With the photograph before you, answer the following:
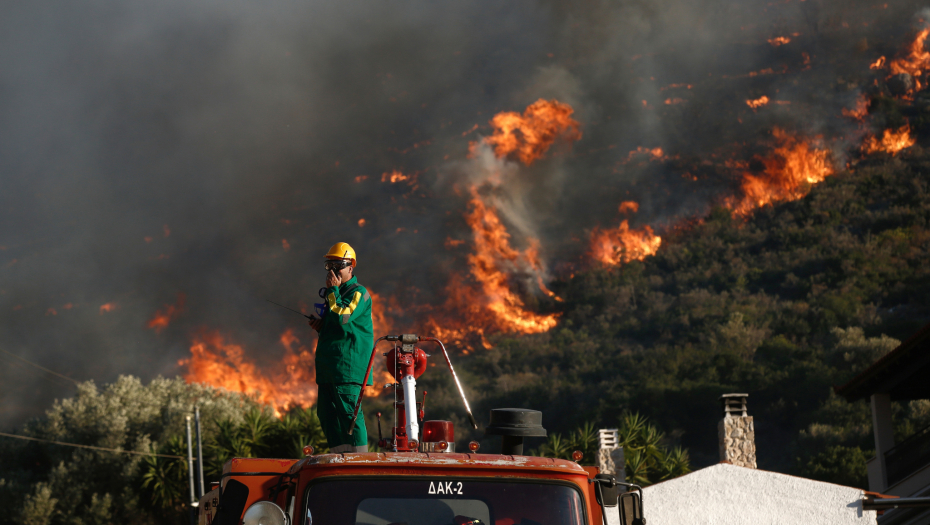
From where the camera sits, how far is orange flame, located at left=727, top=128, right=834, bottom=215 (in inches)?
3135

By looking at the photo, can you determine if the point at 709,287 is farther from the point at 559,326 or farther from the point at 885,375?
the point at 885,375

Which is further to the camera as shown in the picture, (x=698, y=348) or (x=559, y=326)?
(x=559, y=326)

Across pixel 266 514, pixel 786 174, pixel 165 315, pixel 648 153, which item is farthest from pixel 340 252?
pixel 648 153

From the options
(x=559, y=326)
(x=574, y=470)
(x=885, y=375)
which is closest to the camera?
(x=574, y=470)

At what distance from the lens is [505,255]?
272ft

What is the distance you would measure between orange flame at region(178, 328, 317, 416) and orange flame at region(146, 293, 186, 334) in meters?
4.94

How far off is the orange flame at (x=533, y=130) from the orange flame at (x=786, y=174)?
20978 mm

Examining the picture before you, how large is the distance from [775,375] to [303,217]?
203 ft

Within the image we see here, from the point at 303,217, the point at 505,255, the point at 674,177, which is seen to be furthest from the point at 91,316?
the point at 674,177

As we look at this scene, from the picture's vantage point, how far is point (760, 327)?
55.0 m

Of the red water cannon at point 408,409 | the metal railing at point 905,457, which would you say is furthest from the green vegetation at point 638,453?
the red water cannon at point 408,409

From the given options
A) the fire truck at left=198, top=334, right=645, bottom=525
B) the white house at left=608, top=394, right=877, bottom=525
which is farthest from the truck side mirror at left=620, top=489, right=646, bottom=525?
the white house at left=608, top=394, right=877, bottom=525

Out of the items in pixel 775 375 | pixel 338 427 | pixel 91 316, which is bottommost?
pixel 338 427

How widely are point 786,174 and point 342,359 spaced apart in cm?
8226
